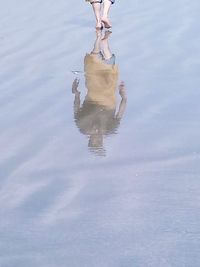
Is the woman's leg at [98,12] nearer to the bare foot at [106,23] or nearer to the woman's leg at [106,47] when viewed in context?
the bare foot at [106,23]

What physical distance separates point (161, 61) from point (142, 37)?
1423 millimetres

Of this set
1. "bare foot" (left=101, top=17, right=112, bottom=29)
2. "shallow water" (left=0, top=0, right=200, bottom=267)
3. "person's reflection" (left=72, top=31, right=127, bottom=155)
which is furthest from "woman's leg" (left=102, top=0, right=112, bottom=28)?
"person's reflection" (left=72, top=31, right=127, bottom=155)

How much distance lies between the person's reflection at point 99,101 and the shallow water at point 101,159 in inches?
2.1

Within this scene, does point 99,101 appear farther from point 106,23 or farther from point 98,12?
point 98,12

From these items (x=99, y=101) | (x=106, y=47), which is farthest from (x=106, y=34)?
(x=99, y=101)

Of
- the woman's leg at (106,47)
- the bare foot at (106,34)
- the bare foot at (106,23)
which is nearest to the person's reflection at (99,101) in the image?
the woman's leg at (106,47)

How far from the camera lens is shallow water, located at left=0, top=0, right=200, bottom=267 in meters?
4.93

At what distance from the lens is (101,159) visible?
644 cm

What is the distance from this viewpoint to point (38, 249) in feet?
16.0

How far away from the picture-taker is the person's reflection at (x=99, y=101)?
23.5 feet

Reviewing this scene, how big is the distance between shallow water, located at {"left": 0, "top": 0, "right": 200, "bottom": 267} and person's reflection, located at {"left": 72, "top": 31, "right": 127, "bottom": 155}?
5cm

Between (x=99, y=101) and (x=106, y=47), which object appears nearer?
(x=99, y=101)

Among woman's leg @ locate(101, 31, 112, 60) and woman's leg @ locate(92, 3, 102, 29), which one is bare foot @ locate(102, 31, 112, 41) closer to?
woman's leg @ locate(101, 31, 112, 60)

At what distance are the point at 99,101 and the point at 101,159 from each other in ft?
5.59
